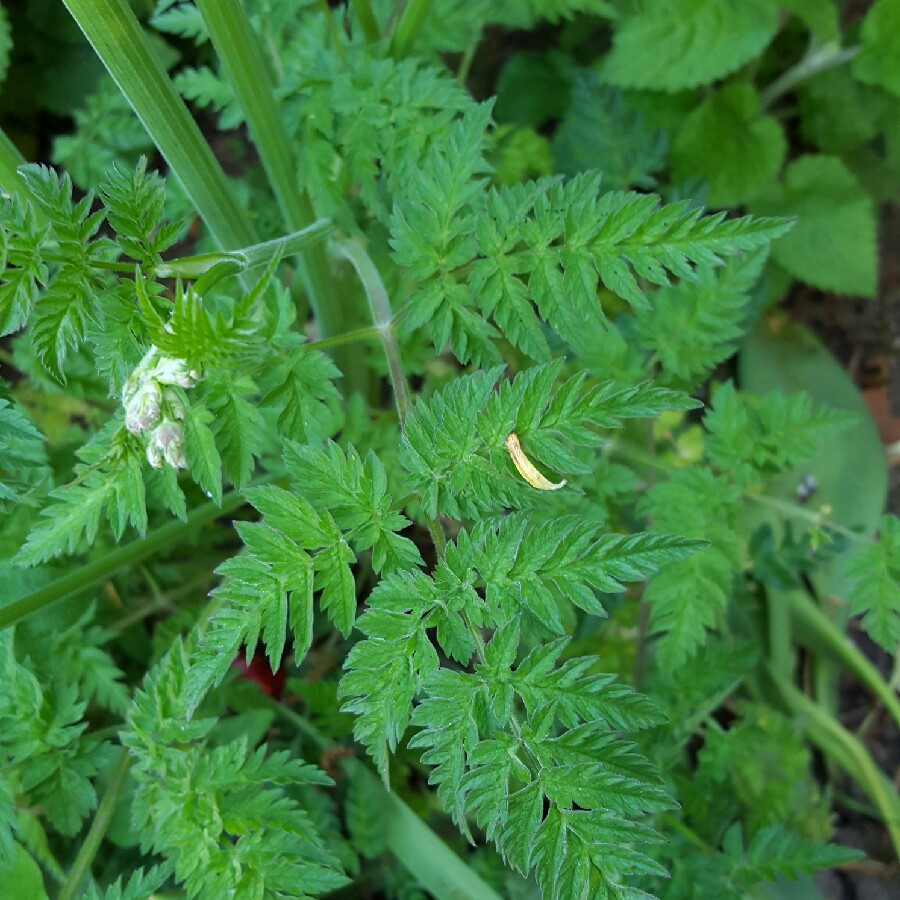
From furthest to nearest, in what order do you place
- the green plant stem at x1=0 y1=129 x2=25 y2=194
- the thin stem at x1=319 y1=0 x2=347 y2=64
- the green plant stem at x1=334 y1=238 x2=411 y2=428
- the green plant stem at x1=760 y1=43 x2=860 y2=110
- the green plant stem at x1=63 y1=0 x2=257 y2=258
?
the green plant stem at x1=760 y1=43 x2=860 y2=110
the thin stem at x1=319 y1=0 x2=347 y2=64
the green plant stem at x1=0 y1=129 x2=25 y2=194
the green plant stem at x1=334 y1=238 x2=411 y2=428
the green plant stem at x1=63 y1=0 x2=257 y2=258

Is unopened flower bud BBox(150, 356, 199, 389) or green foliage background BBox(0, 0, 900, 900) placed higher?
unopened flower bud BBox(150, 356, 199, 389)

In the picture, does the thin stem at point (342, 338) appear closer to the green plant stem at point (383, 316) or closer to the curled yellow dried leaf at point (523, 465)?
the green plant stem at point (383, 316)

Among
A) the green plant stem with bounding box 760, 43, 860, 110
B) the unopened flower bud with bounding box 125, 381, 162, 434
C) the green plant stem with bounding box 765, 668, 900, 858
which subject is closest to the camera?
the unopened flower bud with bounding box 125, 381, 162, 434

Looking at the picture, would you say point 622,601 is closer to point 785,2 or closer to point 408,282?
point 408,282

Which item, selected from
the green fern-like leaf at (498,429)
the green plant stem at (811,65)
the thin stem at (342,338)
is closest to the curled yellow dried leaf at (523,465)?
the green fern-like leaf at (498,429)

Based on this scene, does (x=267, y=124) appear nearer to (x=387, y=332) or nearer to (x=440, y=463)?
(x=387, y=332)

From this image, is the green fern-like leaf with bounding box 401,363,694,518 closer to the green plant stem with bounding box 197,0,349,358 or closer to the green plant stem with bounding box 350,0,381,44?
the green plant stem with bounding box 197,0,349,358

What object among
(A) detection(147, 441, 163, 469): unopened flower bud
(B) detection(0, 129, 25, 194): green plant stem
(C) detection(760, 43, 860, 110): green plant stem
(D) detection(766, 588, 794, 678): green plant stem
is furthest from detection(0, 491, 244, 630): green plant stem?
(C) detection(760, 43, 860, 110): green plant stem

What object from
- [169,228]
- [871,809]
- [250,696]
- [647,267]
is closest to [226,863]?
[250,696]
